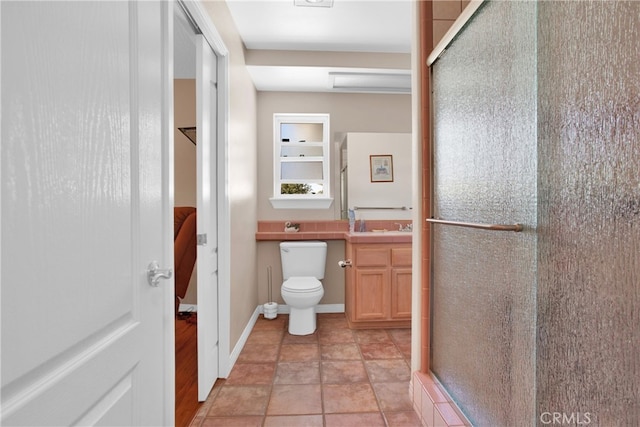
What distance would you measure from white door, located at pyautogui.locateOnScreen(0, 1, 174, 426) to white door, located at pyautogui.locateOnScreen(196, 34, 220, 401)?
0.85 m

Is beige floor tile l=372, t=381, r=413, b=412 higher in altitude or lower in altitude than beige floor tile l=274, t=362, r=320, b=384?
higher

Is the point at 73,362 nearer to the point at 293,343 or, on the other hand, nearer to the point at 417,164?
the point at 417,164

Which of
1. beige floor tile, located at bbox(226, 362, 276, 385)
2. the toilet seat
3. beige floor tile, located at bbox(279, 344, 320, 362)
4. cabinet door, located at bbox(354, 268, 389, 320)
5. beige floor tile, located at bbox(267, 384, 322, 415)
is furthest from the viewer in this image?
cabinet door, located at bbox(354, 268, 389, 320)

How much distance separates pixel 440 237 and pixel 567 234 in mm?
723

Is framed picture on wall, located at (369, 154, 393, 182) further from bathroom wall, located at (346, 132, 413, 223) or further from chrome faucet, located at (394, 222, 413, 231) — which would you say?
chrome faucet, located at (394, 222, 413, 231)

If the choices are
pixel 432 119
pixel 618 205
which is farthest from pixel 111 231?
pixel 432 119

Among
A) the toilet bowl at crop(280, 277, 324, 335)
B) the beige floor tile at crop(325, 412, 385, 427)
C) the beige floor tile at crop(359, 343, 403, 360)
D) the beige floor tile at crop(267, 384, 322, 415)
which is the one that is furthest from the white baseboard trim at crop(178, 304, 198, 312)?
the beige floor tile at crop(325, 412, 385, 427)

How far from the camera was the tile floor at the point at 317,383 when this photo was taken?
62.7 inches

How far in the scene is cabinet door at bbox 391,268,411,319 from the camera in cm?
274

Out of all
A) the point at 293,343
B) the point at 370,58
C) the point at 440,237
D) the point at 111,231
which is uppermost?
the point at 370,58

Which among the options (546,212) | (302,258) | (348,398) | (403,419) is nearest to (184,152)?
(302,258)

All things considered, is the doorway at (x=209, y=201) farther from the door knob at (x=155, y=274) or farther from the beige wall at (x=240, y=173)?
the door knob at (x=155, y=274)

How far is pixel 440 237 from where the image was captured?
5.13 ft

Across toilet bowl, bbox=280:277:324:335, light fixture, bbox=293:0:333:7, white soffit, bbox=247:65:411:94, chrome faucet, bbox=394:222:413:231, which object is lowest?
toilet bowl, bbox=280:277:324:335
